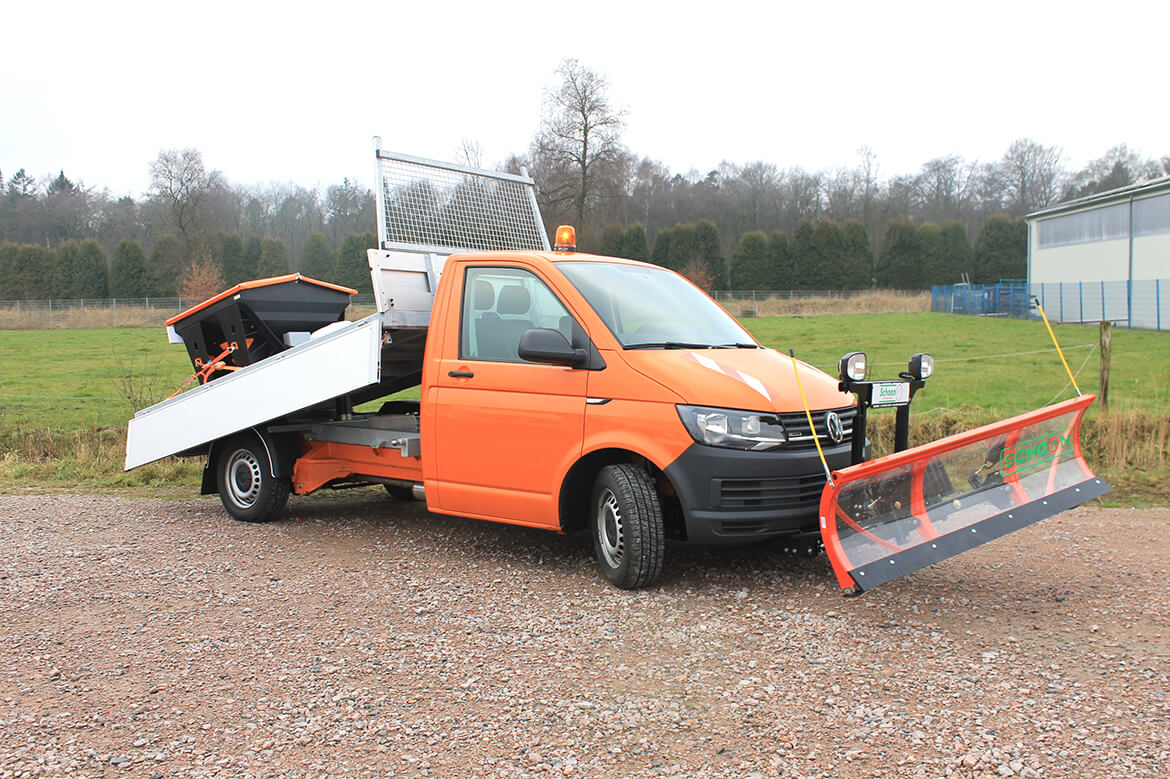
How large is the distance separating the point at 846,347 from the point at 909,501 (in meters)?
22.1

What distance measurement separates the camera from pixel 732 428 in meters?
5.43

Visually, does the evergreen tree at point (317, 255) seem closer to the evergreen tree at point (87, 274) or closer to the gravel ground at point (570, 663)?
the evergreen tree at point (87, 274)

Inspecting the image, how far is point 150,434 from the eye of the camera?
8320mm

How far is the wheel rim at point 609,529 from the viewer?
227 inches

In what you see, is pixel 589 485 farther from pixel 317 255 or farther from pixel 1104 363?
pixel 317 255

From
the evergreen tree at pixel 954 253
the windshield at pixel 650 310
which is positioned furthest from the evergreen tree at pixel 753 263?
the windshield at pixel 650 310

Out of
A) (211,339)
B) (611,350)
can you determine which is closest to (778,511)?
(611,350)

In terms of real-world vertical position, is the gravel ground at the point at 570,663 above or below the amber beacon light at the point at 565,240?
below

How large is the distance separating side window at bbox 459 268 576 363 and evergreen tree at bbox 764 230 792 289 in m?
50.2

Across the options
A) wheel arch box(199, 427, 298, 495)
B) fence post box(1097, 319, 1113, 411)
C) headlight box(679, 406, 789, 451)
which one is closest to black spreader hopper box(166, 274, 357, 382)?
wheel arch box(199, 427, 298, 495)

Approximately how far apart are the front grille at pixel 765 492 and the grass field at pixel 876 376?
383 centimetres

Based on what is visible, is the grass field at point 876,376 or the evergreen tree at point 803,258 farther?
the evergreen tree at point 803,258

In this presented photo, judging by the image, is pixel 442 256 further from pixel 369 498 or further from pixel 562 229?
pixel 369 498

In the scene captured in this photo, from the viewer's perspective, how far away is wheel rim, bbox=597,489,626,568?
5.77 m
